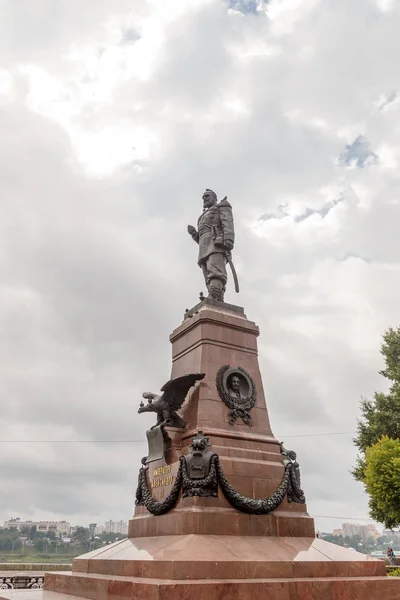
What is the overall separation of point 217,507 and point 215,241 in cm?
671

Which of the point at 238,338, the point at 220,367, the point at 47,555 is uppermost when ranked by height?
the point at 238,338

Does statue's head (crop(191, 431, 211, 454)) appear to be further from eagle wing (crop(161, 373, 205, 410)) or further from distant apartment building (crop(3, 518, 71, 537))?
distant apartment building (crop(3, 518, 71, 537))

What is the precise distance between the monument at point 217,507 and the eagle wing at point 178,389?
3cm

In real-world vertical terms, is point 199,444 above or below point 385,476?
below

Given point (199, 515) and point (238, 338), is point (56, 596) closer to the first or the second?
point (199, 515)

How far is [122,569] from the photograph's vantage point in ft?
27.6

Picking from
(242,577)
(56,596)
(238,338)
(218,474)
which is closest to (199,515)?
(218,474)

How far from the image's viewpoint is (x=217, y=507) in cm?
916

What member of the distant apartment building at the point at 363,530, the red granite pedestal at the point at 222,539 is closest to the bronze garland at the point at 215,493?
the red granite pedestal at the point at 222,539

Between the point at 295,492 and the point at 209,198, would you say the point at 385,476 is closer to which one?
the point at 295,492

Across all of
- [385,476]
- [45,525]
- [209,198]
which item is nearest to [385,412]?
[385,476]

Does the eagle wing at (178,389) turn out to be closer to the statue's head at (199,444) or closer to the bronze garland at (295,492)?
the statue's head at (199,444)

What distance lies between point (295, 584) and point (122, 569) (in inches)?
110

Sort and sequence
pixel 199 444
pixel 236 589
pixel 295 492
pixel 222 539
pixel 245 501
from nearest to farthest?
pixel 236 589 < pixel 222 539 < pixel 245 501 < pixel 199 444 < pixel 295 492
